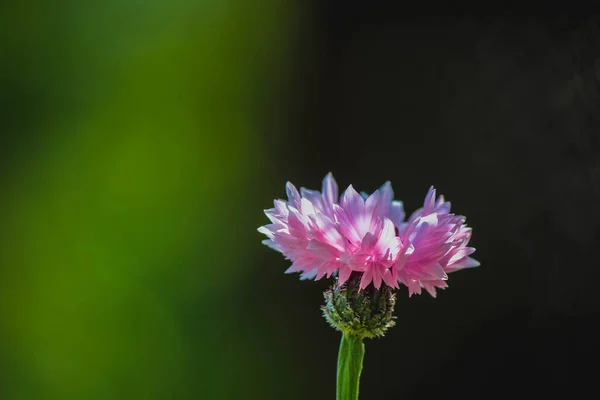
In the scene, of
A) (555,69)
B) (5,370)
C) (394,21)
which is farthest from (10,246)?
(555,69)

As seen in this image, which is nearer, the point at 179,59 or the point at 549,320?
the point at 549,320

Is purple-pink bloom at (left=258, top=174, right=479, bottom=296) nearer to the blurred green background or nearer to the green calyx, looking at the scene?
the green calyx

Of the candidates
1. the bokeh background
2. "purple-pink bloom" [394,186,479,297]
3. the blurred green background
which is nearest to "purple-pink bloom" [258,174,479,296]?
"purple-pink bloom" [394,186,479,297]

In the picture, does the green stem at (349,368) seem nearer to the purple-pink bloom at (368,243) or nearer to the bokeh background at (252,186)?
the purple-pink bloom at (368,243)

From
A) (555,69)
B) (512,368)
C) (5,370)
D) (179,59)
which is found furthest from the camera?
(179,59)

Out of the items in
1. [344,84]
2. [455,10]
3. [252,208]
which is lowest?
[252,208]

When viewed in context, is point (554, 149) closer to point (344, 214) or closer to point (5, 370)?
point (344, 214)
